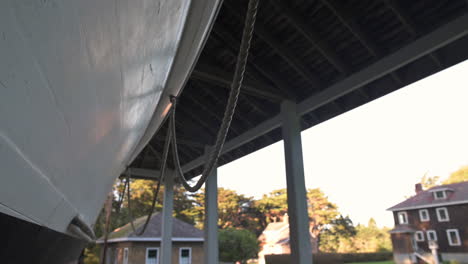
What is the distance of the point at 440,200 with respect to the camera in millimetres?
20891

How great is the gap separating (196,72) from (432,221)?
23030mm

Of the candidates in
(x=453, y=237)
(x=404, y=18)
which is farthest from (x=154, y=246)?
(x=453, y=237)

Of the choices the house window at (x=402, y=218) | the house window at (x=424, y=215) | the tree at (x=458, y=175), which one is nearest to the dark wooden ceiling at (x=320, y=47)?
the house window at (x=424, y=215)

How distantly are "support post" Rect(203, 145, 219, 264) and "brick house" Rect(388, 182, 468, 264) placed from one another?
763 inches

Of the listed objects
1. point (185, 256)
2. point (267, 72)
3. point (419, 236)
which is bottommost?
point (185, 256)

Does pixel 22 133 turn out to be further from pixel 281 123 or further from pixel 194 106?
pixel 194 106

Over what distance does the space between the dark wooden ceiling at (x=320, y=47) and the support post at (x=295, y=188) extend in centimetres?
35

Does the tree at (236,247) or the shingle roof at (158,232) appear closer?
the shingle roof at (158,232)

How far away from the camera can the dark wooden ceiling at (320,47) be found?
3334mm

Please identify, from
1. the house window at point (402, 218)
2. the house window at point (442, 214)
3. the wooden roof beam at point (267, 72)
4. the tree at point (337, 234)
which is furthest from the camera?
the tree at point (337, 234)

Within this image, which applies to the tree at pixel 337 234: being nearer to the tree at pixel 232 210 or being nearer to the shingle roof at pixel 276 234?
the shingle roof at pixel 276 234

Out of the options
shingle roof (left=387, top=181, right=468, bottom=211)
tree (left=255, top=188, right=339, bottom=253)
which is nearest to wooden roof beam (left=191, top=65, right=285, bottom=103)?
shingle roof (left=387, top=181, right=468, bottom=211)

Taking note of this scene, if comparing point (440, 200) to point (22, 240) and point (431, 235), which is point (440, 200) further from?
point (22, 240)

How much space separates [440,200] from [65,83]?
25.3m
